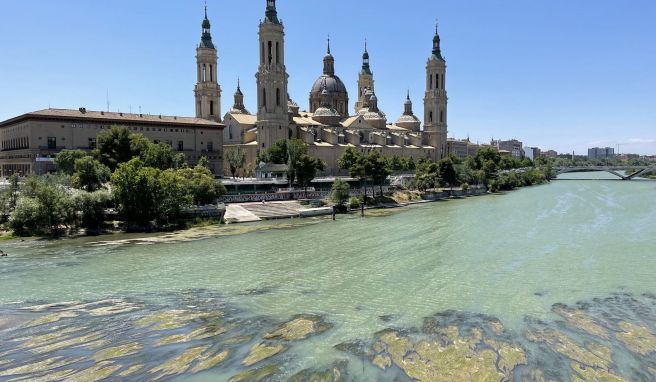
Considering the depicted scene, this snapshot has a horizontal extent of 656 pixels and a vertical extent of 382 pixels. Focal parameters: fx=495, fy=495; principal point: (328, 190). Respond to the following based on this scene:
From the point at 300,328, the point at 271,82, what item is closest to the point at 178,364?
the point at 300,328

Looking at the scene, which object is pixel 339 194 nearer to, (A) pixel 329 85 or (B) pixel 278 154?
(B) pixel 278 154

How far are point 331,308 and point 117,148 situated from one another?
3668 centimetres

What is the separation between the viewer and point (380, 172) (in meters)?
51.9

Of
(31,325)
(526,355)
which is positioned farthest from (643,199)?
(31,325)

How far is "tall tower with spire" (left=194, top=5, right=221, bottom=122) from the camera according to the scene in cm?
7350

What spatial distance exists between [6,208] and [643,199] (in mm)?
65189

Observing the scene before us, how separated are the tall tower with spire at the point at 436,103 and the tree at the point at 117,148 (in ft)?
202

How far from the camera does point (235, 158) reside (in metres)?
61.8

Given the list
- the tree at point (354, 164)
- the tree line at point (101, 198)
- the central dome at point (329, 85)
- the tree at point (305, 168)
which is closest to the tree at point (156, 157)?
the tree line at point (101, 198)

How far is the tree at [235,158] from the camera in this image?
61750 millimetres

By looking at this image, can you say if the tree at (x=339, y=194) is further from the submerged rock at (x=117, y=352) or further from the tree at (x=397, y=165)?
the submerged rock at (x=117, y=352)

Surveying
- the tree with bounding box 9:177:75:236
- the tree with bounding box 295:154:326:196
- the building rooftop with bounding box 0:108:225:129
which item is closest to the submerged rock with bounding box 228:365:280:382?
the tree with bounding box 9:177:75:236

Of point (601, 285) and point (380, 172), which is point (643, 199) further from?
point (601, 285)

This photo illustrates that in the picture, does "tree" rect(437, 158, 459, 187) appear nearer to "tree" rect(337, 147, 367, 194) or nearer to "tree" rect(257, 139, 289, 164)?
"tree" rect(337, 147, 367, 194)
